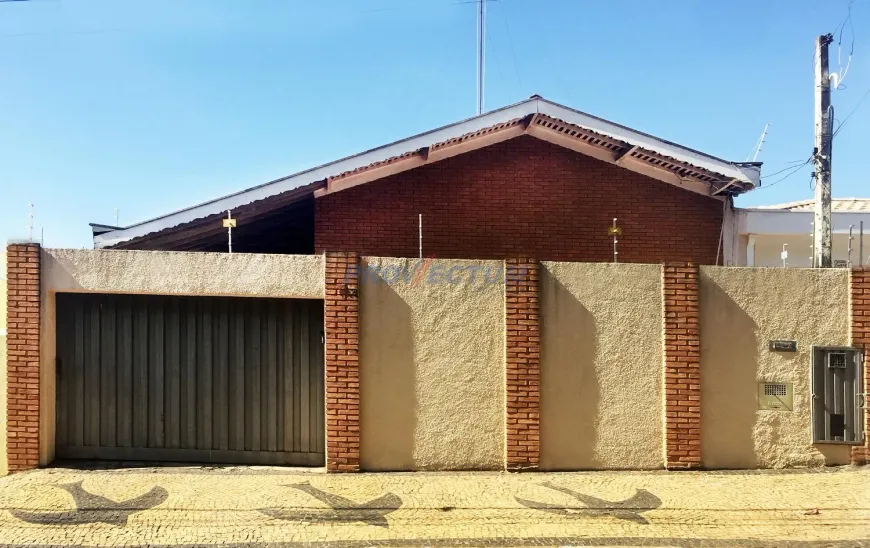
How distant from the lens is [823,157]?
6367 millimetres

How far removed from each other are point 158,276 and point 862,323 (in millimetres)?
7355

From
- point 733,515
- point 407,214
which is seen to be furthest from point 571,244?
point 733,515

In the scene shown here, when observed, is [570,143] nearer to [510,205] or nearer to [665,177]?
[510,205]

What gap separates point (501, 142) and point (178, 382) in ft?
16.1

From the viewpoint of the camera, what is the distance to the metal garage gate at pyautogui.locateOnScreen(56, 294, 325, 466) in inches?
233

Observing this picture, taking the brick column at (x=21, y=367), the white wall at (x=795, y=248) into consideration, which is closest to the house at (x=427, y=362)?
the brick column at (x=21, y=367)

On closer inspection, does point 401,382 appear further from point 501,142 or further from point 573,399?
point 501,142

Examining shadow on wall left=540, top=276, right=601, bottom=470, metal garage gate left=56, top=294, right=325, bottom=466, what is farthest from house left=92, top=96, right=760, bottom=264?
metal garage gate left=56, top=294, right=325, bottom=466

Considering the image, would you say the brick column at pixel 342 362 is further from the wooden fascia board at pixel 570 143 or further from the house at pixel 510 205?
the wooden fascia board at pixel 570 143

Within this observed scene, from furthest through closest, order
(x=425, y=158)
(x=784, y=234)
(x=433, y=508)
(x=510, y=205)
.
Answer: (x=784, y=234), (x=510, y=205), (x=425, y=158), (x=433, y=508)

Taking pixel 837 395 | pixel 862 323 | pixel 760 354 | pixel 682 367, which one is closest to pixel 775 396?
pixel 760 354

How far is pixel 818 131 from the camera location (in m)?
6.43

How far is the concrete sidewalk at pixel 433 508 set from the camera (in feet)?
14.5

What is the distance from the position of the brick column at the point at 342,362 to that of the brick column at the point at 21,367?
9.51ft
